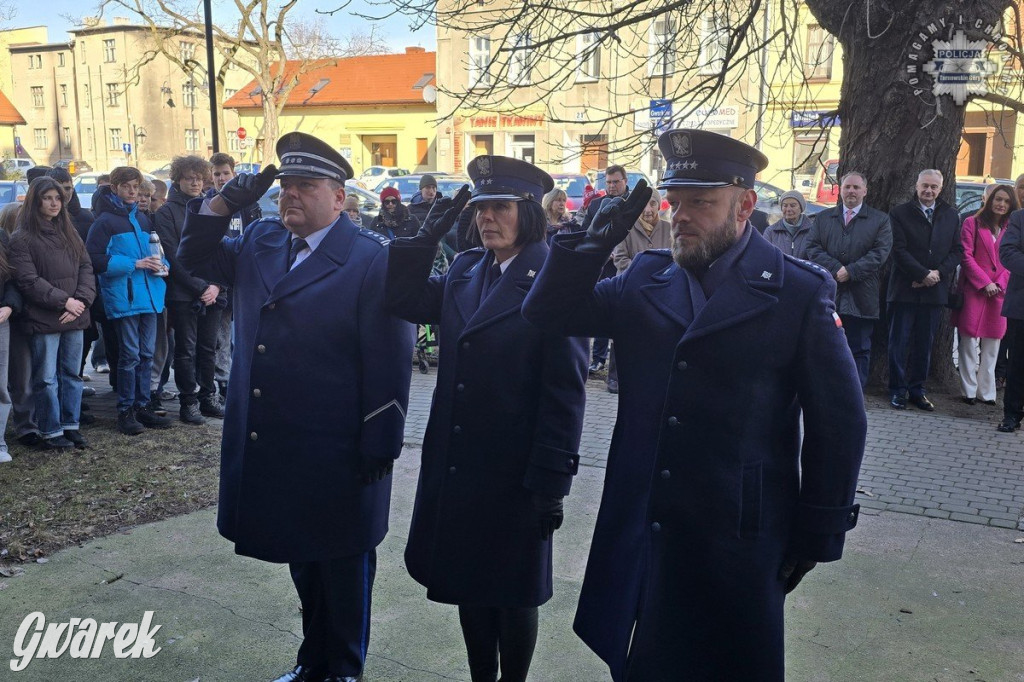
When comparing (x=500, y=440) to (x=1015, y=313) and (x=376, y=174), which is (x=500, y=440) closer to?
(x=1015, y=313)

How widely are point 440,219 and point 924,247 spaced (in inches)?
258

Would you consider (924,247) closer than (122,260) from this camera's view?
No

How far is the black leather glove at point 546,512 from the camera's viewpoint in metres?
3.21

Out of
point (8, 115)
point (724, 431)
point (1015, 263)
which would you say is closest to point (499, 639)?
point (724, 431)

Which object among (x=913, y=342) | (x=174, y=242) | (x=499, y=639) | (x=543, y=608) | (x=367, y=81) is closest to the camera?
(x=499, y=639)

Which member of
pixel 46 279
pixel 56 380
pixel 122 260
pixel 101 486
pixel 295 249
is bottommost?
pixel 101 486

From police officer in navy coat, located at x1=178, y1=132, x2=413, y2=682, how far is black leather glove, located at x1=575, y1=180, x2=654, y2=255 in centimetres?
107

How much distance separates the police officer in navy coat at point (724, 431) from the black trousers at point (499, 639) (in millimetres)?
588

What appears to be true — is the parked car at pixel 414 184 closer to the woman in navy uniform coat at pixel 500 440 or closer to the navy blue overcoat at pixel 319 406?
the navy blue overcoat at pixel 319 406

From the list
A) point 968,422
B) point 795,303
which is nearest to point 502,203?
Result: point 795,303

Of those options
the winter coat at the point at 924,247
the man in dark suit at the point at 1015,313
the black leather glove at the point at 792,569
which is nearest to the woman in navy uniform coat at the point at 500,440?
the black leather glove at the point at 792,569

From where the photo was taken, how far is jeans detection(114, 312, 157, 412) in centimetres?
729

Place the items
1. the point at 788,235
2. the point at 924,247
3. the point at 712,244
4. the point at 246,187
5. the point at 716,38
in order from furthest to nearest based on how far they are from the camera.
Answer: the point at 716,38 → the point at 788,235 → the point at 924,247 → the point at 246,187 → the point at 712,244

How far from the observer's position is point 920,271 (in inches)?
330
